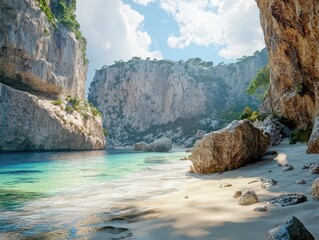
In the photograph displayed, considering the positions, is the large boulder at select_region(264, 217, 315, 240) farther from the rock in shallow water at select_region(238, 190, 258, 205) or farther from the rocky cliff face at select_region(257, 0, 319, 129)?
the rocky cliff face at select_region(257, 0, 319, 129)

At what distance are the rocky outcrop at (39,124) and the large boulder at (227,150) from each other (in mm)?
45413

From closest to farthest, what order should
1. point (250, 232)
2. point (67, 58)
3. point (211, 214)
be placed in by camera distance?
point (250, 232)
point (211, 214)
point (67, 58)

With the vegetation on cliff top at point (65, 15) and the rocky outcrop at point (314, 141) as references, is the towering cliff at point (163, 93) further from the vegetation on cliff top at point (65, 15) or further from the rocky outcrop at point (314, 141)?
the rocky outcrop at point (314, 141)

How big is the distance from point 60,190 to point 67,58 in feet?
217

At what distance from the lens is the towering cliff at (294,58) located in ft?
52.9

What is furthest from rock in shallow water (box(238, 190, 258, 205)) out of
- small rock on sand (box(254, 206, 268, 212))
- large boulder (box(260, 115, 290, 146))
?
large boulder (box(260, 115, 290, 146))

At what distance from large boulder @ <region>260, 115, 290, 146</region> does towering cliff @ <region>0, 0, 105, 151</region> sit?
4429cm

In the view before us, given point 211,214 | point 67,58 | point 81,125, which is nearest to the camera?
point 211,214

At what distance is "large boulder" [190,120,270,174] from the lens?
1443 centimetres

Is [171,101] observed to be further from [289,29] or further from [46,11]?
[289,29]

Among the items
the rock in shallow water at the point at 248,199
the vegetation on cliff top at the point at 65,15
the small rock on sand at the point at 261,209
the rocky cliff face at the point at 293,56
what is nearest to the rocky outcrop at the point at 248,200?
the rock in shallow water at the point at 248,199

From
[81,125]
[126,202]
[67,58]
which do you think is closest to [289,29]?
[126,202]

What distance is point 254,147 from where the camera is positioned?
1510 centimetres

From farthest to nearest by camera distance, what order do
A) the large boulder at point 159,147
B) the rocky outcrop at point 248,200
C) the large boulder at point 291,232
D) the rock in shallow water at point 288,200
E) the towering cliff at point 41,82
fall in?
the large boulder at point 159,147 < the towering cliff at point 41,82 < the rocky outcrop at point 248,200 < the rock in shallow water at point 288,200 < the large boulder at point 291,232
